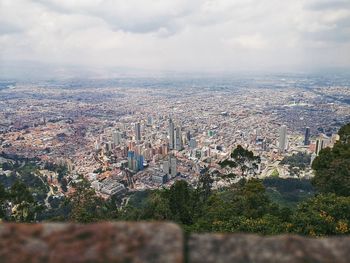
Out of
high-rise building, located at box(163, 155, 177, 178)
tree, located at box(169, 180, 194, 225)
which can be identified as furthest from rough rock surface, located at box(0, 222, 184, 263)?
high-rise building, located at box(163, 155, 177, 178)

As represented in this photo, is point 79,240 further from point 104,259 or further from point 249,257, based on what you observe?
point 249,257

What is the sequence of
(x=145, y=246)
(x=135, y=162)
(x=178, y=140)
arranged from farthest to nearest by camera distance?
(x=178, y=140) < (x=135, y=162) < (x=145, y=246)

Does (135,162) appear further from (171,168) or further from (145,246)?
(145,246)

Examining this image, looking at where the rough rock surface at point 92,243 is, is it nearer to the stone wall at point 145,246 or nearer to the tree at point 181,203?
the stone wall at point 145,246

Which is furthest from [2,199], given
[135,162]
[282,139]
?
[282,139]

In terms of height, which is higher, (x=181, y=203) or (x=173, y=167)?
(x=181, y=203)

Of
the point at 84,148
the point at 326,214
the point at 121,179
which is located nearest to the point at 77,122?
the point at 84,148
